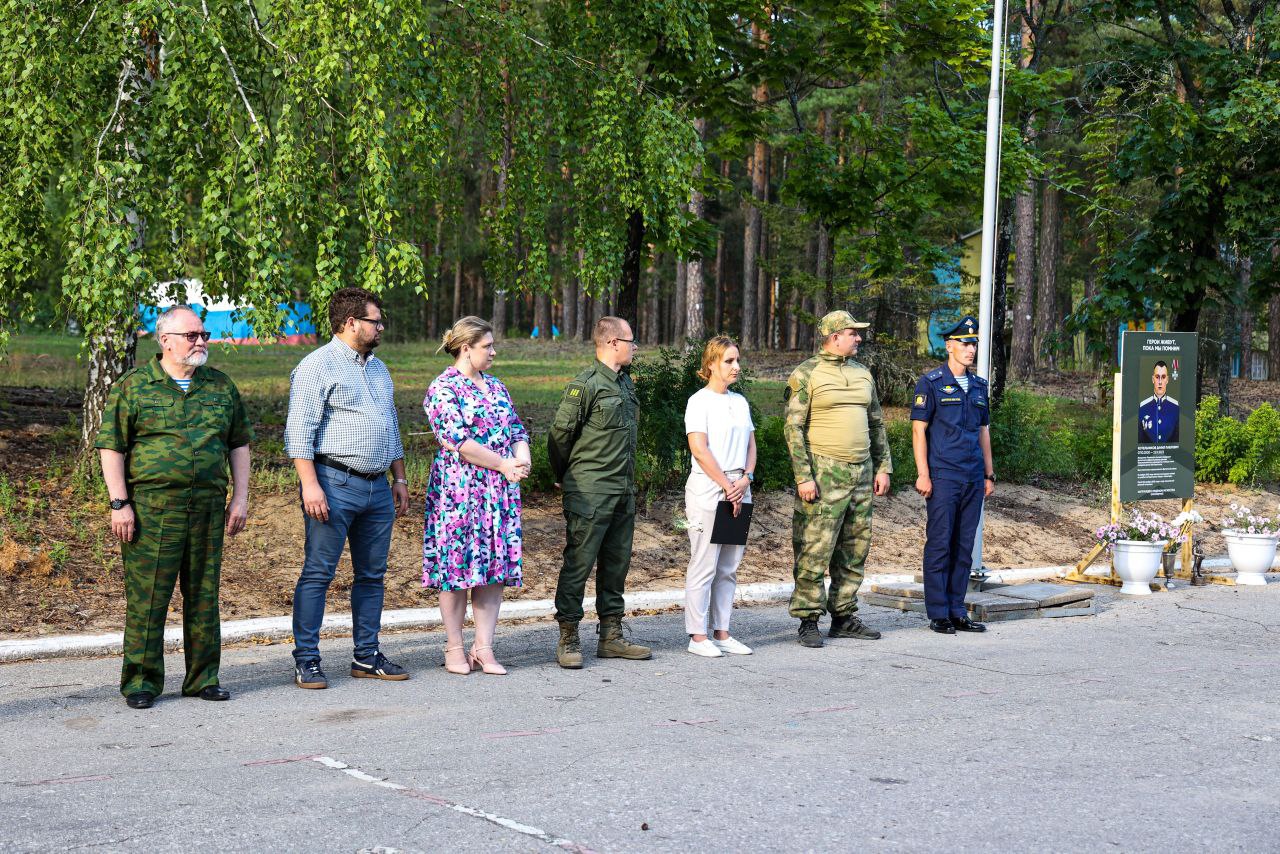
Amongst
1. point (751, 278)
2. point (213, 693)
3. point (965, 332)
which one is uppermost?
point (751, 278)

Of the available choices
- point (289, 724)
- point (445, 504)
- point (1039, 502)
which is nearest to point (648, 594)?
point (445, 504)

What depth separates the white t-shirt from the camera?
8.62 meters

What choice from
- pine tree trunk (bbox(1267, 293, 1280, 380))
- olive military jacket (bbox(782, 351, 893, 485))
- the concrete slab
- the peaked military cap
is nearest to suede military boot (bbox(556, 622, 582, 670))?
olive military jacket (bbox(782, 351, 893, 485))

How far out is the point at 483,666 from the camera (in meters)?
Result: 7.97

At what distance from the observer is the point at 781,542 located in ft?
43.0

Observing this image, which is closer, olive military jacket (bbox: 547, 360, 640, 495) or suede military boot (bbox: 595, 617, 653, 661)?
olive military jacket (bbox: 547, 360, 640, 495)

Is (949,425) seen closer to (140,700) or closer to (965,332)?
(965,332)

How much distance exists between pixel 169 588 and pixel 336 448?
3.70ft

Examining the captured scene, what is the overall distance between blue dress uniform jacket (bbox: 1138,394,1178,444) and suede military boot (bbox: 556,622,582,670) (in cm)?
698

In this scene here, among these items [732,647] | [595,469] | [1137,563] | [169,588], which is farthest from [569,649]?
[1137,563]

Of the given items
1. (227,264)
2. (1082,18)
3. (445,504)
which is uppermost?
(1082,18)

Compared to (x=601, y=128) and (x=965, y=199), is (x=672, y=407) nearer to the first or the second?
(x=601, y=128)

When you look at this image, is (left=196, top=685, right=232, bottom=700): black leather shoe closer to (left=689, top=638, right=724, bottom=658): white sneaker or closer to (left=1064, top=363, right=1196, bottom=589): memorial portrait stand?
(left=689, top=638, right=724, bottom=658): white sneaker

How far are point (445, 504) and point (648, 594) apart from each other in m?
3.42
